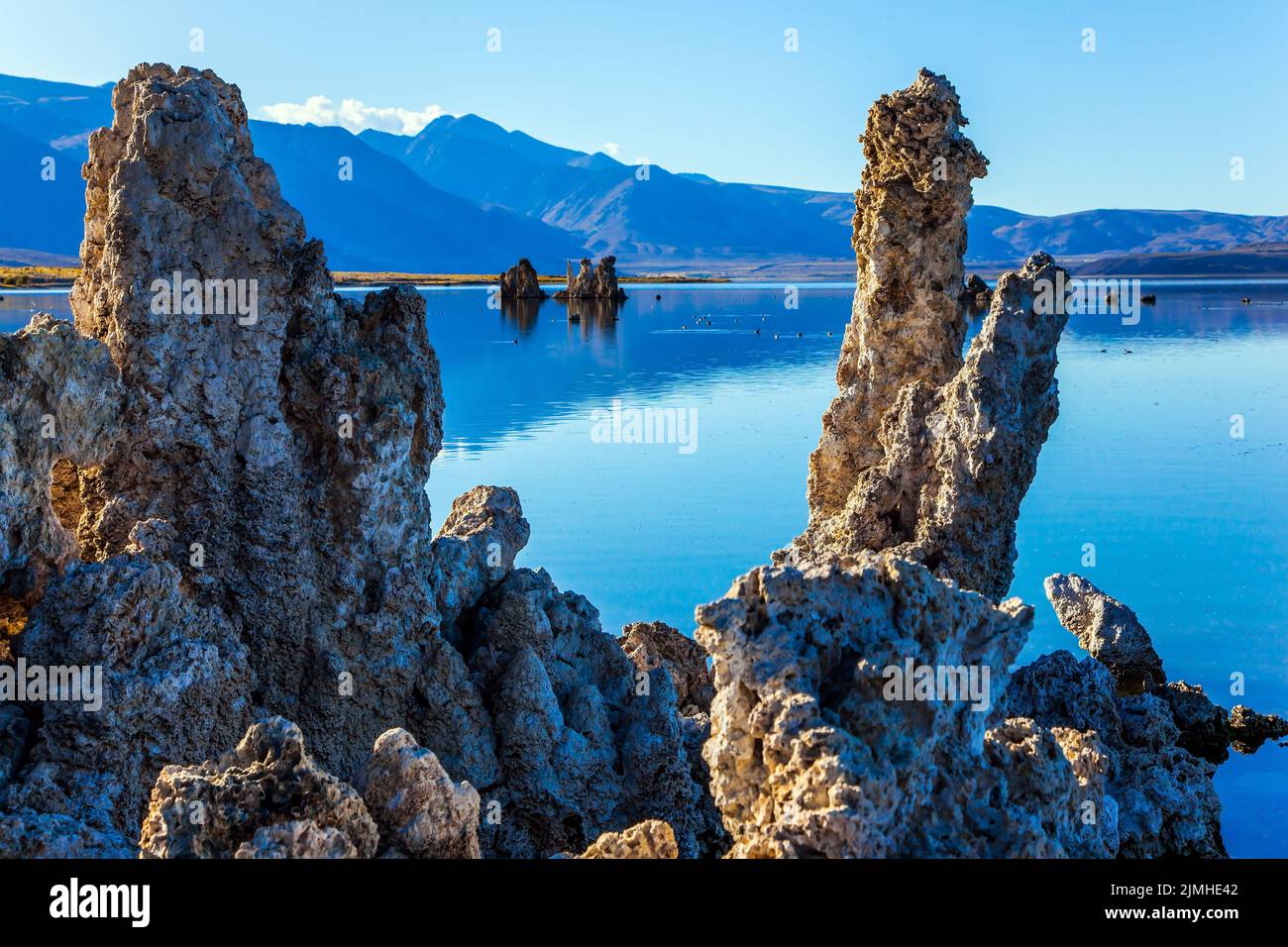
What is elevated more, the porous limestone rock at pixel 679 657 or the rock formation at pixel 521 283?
the rock formation at pixel 521 283

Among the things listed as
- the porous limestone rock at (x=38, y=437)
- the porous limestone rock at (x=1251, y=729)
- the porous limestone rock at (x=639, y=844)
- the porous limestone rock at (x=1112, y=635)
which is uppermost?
the porous limestone rock at (x=38, y=437)

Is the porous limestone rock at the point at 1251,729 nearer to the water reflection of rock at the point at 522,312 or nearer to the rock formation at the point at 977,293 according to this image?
the water reflection of rock at the point at 522,312

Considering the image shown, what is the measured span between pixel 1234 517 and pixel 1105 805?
57.9 ft

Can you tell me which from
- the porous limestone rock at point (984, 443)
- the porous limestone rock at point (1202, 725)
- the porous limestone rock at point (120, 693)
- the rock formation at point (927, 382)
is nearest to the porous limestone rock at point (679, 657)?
the rock formation at point (927, 382)

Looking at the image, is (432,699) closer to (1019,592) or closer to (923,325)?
(923,325)

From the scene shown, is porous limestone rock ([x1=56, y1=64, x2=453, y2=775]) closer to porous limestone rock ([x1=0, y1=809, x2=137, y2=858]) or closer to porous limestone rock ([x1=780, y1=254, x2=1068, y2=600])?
porous limestone rock ([x1=0, y1=809, x2=137, y2=858])

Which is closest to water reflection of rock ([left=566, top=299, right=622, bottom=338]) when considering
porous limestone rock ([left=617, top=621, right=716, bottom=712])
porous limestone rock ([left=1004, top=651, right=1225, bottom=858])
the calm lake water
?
the calm lake water

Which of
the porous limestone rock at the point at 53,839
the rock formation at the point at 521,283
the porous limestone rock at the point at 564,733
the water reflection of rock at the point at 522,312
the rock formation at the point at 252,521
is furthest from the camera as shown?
the rock formation at the point at 521,283

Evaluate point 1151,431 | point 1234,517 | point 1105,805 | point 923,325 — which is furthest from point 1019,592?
point 1151,431

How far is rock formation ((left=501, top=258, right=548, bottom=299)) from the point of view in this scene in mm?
116375

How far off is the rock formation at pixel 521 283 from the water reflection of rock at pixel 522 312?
92 cm

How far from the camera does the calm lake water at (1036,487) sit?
1748 centimetres

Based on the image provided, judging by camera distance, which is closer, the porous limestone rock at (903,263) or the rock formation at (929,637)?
the rock formation at (929,637)

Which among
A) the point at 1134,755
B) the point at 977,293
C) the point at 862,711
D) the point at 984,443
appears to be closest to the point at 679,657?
the point at 984,443
